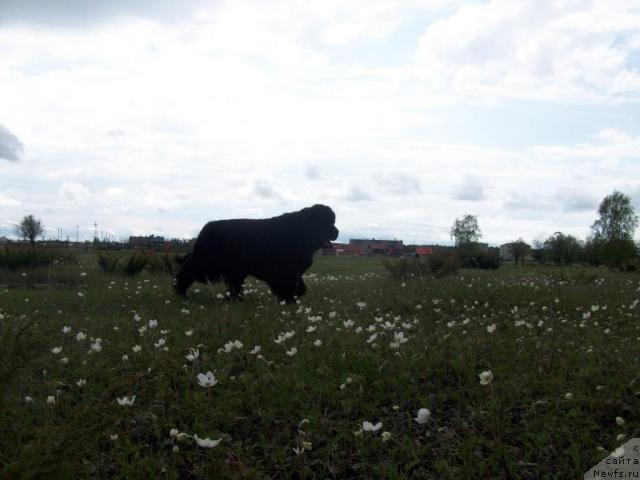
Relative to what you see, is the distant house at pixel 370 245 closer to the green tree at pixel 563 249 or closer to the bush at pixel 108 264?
the green tree at pixel 563 249

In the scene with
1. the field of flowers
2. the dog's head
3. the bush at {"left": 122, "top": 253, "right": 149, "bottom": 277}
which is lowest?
the field of flowers

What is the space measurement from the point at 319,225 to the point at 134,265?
9.62 metres

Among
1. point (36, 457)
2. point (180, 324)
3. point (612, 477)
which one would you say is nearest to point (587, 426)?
point (612, 477)

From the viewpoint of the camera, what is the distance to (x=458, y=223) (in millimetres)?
79375

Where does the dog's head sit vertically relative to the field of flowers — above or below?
above

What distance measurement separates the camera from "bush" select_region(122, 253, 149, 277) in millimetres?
16641

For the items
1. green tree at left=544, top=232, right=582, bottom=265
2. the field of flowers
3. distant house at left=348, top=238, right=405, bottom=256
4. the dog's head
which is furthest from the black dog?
distant house at left=348, top=238, right=405, bottom=256

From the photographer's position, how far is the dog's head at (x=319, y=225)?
9211 millimetres

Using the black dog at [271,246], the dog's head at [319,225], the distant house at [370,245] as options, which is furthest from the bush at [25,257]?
the distant house at [370,245]

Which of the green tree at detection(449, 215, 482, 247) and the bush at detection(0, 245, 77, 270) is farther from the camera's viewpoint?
the green tree at detection(449, 215, 482, 247)

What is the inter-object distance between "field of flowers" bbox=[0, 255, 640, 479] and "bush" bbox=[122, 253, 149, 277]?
9.99 meters

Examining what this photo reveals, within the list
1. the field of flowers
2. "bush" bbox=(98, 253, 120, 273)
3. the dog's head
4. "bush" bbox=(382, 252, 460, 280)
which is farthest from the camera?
"bush" bbox=(98, 253, 120, 273)

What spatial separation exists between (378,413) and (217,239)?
629cm

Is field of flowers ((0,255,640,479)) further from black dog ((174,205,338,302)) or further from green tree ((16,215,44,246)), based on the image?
green tree ((16,215,44,246))
